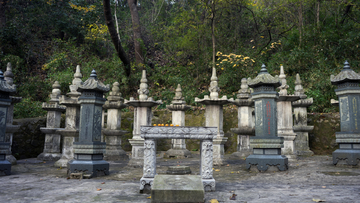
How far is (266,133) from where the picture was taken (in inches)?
318

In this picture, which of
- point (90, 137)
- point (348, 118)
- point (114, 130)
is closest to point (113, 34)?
point (114, 130)

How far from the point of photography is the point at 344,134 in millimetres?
8648

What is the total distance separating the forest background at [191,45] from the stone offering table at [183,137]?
38.5 feet

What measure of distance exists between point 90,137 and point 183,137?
11.4 ft

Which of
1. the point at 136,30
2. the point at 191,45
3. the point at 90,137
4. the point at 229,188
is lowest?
the point at 229,188

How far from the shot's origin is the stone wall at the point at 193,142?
12.7 metres

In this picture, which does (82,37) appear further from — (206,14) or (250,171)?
(250,171)

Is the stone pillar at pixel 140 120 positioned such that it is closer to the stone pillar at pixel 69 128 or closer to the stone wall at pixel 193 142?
the stone pillar at pixel 69 128

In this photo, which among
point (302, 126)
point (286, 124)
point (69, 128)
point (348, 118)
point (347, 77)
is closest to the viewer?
point (347, 77)

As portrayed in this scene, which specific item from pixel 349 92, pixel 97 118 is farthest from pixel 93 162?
pixel 349 92

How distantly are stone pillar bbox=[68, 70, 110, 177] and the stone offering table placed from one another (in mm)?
2565

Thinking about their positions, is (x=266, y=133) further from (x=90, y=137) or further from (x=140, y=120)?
(x=90, y=137)

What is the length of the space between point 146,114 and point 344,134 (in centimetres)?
682

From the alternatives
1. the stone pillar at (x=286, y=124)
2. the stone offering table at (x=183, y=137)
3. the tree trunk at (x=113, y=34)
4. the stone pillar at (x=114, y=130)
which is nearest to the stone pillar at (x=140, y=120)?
the stone pillar at (x=114, y=130)
